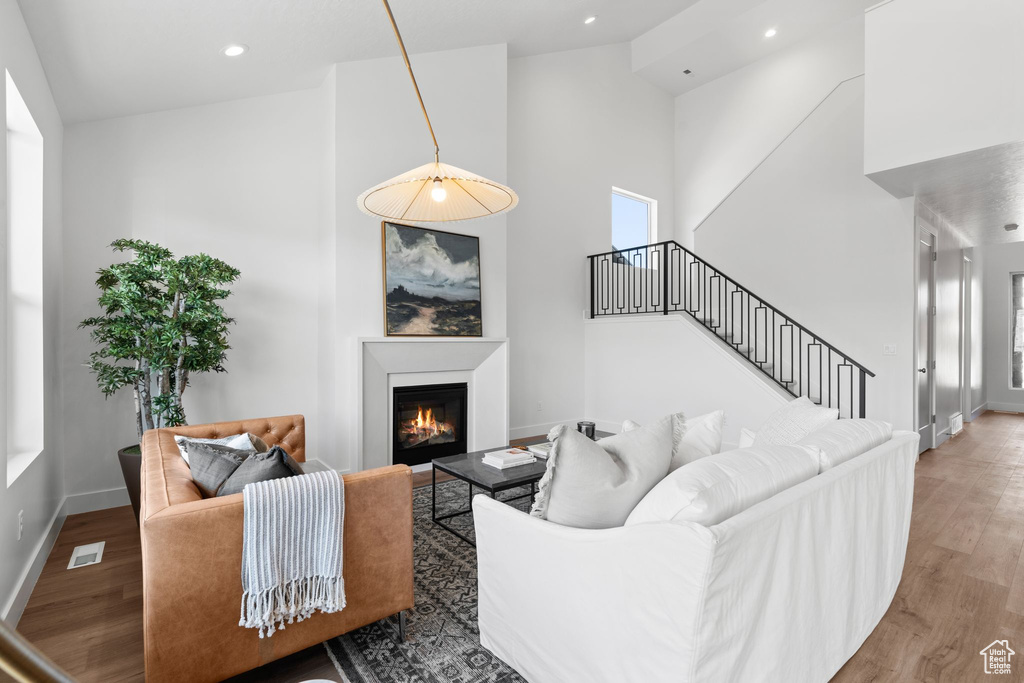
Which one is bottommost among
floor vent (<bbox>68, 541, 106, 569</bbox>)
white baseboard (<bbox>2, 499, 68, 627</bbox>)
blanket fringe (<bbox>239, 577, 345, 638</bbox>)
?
floor vent (<bbox>68, 541, 106, 569</bbox>)

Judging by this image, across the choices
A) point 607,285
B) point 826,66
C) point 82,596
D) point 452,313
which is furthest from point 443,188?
point 826,66

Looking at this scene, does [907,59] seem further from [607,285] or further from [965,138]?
[607,285]

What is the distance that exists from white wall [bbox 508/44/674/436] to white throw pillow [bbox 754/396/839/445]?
11.3ft

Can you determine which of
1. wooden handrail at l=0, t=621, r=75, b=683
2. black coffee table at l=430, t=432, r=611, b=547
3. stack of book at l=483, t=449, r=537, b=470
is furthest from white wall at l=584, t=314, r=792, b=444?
wooden handrail at l=0, t=621, r=75, b=683

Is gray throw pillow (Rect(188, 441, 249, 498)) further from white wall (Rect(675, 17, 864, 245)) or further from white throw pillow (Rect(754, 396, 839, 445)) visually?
white wall (Rect(675, 17, 864, 245))

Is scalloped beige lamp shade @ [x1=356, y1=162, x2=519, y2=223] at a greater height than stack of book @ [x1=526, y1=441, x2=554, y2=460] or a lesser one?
greater

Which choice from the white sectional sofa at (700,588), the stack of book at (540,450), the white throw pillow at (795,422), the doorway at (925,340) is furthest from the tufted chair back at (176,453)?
the doorway at (925,340)

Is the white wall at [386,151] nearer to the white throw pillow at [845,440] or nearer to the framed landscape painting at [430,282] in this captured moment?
the framed landscape painting at [430,282]

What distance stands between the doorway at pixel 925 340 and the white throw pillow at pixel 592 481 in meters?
4.85

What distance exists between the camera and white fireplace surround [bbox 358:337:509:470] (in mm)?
4371

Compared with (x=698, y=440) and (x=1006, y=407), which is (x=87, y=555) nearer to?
(x=698, y=440)

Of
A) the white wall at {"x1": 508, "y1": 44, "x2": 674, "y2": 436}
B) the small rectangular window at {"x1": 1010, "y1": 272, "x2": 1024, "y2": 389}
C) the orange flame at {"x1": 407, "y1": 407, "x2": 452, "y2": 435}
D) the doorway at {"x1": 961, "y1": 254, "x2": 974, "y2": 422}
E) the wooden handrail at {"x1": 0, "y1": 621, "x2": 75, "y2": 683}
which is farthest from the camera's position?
the small rectangular window at {"x1": 1010, "y1": 272, "x2": 1024, "y2": 389}

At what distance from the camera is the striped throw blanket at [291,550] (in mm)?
1716

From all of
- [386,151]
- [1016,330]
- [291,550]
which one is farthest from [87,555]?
[1016,330]
